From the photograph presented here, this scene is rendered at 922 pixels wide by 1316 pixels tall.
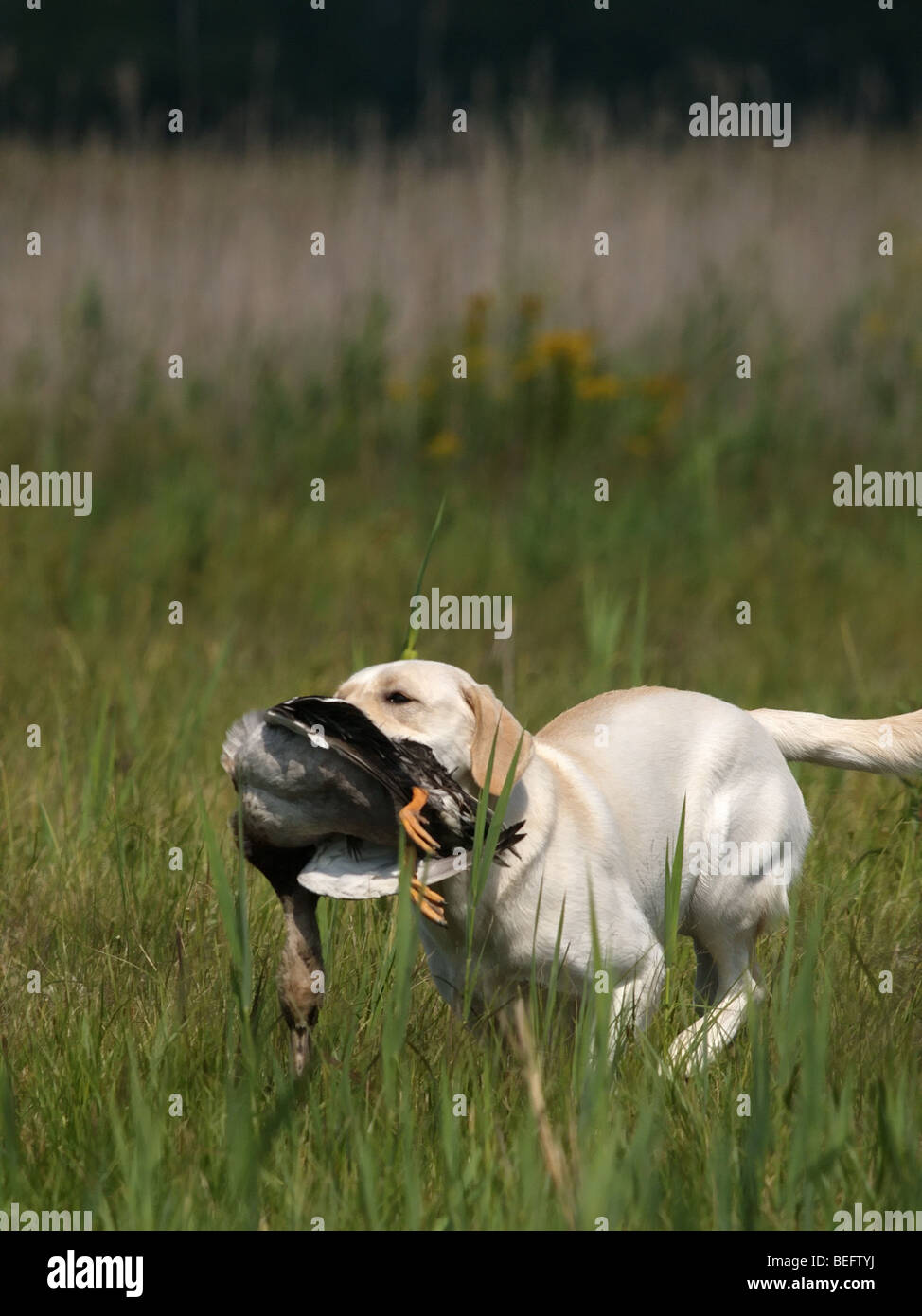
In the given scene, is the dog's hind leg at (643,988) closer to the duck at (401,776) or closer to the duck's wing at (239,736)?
the duck at (401,776)

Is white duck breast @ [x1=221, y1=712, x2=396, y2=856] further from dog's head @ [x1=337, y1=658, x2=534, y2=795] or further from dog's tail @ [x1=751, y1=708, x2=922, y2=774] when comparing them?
dog's tail @ [x1=751, y1=708, x2=922, y2=774]

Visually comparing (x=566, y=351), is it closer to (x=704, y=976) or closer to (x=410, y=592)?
(x=410, y=592)

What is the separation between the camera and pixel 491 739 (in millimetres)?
3250

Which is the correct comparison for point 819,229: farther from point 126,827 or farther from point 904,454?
point 126,827

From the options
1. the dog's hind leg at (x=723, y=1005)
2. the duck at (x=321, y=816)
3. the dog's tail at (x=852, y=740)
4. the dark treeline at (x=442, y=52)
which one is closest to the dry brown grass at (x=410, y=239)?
the dark treeline at (x=442, y=52)

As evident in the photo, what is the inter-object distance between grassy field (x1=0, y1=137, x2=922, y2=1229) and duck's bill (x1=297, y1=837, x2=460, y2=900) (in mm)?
163

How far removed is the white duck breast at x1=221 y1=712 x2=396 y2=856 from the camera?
2.80m

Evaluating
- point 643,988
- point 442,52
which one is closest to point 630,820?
point 643,988

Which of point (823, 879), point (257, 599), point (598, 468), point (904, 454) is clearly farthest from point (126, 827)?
point (904, 454)

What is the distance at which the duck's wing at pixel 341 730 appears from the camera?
2748 mm

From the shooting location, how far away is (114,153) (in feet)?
32.8

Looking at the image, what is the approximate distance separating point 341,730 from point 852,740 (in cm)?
153

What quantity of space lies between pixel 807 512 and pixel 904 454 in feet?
3.17

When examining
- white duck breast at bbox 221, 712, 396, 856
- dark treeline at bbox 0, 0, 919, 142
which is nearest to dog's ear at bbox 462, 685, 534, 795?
white duck breast at bbox 221, 712, 396, 856
